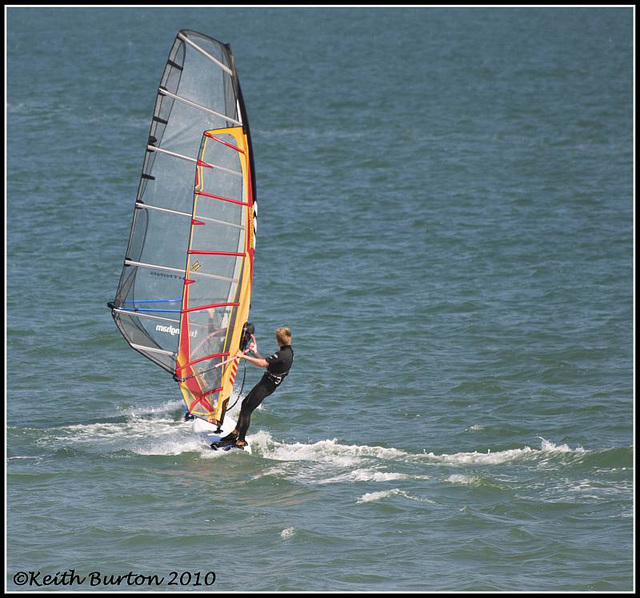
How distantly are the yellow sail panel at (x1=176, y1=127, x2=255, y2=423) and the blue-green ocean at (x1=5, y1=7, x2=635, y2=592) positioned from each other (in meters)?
1.02

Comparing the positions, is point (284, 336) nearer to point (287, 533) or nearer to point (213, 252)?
point (213, 252)

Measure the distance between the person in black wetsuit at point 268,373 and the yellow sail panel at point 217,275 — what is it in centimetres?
31

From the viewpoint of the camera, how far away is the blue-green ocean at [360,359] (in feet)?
39.7

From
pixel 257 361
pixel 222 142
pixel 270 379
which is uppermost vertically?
pixel 222 142

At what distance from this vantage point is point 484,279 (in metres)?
24.0

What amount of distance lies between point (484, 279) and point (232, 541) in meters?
13.0

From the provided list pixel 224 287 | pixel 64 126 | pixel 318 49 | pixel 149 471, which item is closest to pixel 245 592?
pixel 149 471

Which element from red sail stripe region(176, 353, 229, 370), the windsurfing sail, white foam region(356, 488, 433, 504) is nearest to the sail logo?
the windsurfing sail

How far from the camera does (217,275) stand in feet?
47.0

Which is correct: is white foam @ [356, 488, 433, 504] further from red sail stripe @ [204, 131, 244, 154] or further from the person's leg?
red sail stripe @ [204, 131, 244, 154]

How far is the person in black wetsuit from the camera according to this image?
13.8 metres

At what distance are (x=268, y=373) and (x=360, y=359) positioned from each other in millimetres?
5497

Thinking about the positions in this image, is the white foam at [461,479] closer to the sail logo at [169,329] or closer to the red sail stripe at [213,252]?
the red sail stripe at [213,252]

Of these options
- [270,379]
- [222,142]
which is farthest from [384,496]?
[222,142]
